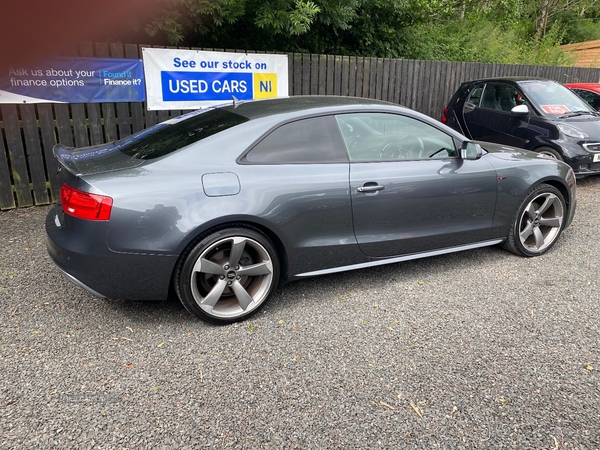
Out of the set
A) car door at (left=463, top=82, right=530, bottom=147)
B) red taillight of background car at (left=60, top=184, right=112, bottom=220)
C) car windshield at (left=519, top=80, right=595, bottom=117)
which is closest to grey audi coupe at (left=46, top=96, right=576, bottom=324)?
red taillight of background car at (left=60, top=184, right=112, bottom=220)

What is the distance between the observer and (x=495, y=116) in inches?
314

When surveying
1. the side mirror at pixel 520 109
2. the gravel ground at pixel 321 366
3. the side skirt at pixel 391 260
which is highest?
the side mirror at pixel 520 109

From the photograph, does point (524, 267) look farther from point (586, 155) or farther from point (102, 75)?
point (102, 75)

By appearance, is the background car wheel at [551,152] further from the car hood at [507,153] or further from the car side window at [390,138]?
the car side window at [390,138]

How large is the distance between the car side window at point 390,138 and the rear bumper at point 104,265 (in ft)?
5.54

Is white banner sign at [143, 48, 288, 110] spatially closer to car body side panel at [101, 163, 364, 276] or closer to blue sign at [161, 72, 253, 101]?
blue sign at [161, 72, 253, 101]

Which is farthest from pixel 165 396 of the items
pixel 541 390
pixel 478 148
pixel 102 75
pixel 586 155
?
pixel 586 155

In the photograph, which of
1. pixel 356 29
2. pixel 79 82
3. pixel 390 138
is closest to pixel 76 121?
pixel 79 82

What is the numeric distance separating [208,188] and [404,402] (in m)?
1.78

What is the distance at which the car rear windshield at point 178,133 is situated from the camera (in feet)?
10.8

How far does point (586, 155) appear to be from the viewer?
6.93 metres

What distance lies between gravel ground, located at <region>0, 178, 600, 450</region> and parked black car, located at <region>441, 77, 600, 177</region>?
3610mm

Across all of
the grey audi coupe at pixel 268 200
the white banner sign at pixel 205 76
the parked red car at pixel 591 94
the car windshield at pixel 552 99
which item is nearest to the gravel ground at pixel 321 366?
the grey audi coupe at pixel 268 200

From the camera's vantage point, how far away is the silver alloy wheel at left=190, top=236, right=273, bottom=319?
3.14m
